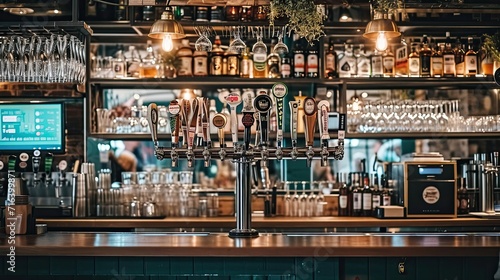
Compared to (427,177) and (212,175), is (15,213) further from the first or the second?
(427,177)

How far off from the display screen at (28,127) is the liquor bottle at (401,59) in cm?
269

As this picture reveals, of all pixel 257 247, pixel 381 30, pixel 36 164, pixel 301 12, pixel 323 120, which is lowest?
pixel 257 247

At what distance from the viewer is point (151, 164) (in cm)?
607

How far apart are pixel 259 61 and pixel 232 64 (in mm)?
290

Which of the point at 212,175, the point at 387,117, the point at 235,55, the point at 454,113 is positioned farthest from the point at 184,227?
the point at 454,113

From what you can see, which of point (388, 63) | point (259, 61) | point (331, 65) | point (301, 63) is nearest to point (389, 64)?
point (388, 63)

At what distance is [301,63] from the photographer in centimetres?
559

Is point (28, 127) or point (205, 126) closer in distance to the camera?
→ point (205, 126)

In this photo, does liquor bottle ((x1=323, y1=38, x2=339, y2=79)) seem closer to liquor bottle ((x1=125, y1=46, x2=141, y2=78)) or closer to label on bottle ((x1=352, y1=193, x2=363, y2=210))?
label on bottle ((x1=352, y1=193, x2=363, y2=210))

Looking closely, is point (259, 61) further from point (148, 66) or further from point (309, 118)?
point (309, 118)

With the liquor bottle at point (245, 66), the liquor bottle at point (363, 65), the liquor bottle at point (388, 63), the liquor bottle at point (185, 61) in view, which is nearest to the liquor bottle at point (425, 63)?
the liquor bottle at point (388, 63)

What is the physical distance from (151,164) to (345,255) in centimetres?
302

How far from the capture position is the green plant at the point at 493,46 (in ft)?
18.4

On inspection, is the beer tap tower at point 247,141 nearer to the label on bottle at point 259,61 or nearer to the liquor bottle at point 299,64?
the label on bottle at point 259,61
